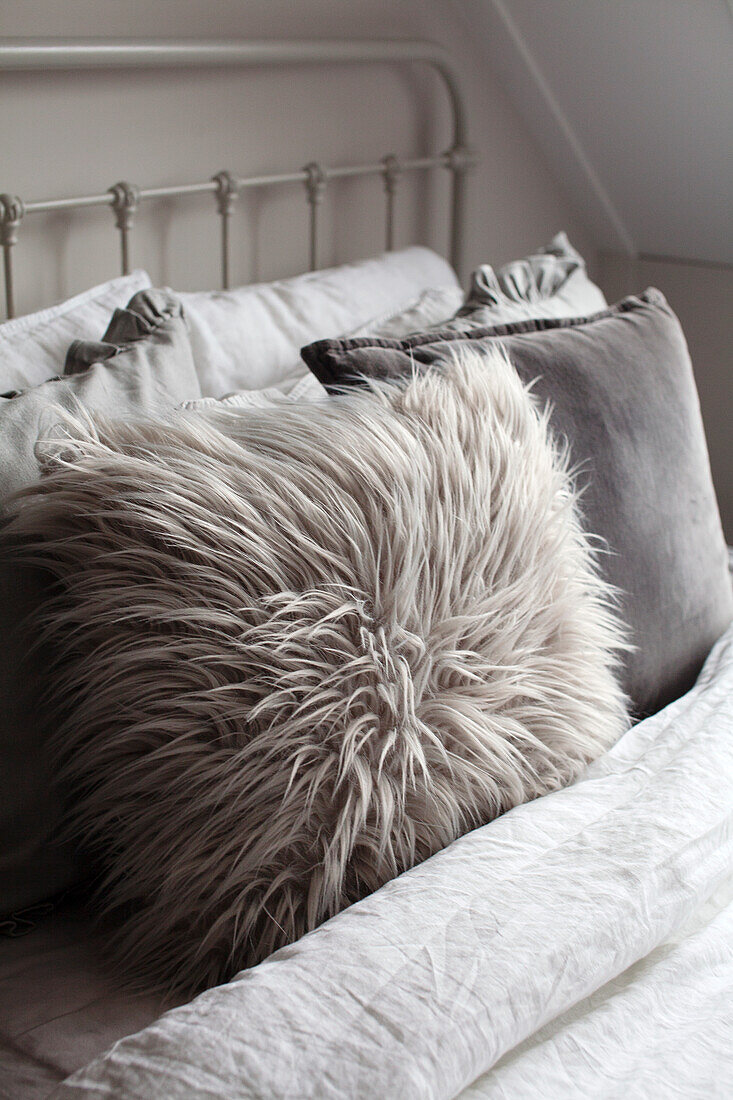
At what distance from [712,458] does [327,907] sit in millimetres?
1915

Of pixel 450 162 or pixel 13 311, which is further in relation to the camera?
pixel 450 162

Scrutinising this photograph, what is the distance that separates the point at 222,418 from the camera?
853mm

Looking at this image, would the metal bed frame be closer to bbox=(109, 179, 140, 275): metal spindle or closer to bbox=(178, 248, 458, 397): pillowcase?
bbox=(109, 179, 140, 275): metal spindle

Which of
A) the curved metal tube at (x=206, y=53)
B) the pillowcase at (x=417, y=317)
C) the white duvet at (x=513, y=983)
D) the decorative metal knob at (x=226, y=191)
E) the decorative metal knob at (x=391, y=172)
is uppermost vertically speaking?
the curved metal tube at (x=206, y=53)

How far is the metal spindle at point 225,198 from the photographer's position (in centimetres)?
151

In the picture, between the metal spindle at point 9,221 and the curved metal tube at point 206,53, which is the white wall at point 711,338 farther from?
the metal spindle at point 9,221


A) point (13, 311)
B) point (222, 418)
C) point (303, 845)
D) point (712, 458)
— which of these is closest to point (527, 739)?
point (303, 845)

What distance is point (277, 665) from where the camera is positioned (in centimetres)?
71

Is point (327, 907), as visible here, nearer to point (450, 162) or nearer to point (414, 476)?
point (414, 476)

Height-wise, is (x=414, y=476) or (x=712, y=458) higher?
(x=414, y=476)

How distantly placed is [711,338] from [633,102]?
58 centimetres

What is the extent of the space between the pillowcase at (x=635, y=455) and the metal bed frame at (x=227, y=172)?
21.2 inches

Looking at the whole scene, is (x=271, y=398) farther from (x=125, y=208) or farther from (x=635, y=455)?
(x=125, y=208)

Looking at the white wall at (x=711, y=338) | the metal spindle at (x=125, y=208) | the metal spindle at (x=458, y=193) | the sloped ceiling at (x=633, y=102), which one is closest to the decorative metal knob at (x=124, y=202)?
the metal spindle at (x=125, y=208)
